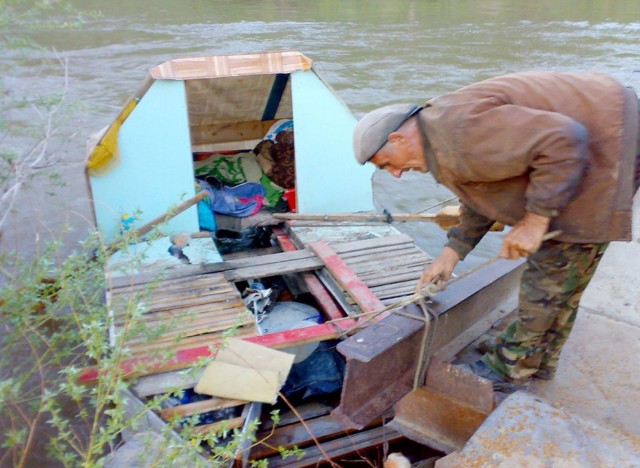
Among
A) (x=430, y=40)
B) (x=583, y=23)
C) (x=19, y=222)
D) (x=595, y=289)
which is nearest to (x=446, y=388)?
(x=595, y=289)

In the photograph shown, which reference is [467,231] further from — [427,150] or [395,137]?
[395,137]

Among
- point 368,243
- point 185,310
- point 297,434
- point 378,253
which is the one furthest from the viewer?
point 368,243

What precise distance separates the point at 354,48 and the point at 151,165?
10880mm

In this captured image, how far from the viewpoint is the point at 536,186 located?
2.35 m

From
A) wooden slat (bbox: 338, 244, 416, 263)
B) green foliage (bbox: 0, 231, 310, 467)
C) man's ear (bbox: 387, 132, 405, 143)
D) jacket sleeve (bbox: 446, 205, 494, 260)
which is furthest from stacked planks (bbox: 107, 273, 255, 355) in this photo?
man's ear (bbox: 387, 132, 405, 143)

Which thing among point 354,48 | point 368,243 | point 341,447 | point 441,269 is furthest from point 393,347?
point 354,48

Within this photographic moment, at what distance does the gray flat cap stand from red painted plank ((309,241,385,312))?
1.63 meters

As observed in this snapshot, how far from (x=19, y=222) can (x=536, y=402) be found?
6.53 meters

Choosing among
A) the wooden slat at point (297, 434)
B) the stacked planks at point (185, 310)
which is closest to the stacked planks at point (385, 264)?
the stacked planks at point (185, 310)

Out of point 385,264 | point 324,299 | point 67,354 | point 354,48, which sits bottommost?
point 324,299

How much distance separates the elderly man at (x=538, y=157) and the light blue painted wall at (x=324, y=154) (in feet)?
9.76

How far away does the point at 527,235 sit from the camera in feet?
8.05

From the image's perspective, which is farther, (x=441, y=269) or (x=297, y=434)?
(x=297, y=434)

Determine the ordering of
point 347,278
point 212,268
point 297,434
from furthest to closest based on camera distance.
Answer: point 212,268 → point 347,278 → point 297,434
